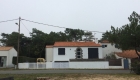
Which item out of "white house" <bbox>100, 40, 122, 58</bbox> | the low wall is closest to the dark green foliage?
the low wall

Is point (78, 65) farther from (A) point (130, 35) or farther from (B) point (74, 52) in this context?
(A) point (130, 35)

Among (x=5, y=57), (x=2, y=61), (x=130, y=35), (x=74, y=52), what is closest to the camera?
(x=130, y=35)

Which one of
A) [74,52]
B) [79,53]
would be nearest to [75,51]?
[74,52]

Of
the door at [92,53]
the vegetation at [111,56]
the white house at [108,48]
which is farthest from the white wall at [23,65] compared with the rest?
the white house at [108,48]

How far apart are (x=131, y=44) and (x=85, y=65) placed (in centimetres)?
932

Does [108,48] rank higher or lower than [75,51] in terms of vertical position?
higher

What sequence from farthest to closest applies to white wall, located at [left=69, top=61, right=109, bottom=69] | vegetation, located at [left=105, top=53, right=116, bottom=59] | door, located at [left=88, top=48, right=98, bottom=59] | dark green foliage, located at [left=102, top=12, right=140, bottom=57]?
vegetation, located at [left=105, top=53, right=116, bottom=59]
door, located at [left=88, top=48, right=98, bottom=59]
white wall, located at [left=69, top=61, right=109, bottom=69]
dark green foliage, located at [left=102, top=12, right=140, bottom=57]

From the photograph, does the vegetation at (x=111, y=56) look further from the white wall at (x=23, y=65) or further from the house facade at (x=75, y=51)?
the white wall at (x=23, y=65)

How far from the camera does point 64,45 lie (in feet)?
134

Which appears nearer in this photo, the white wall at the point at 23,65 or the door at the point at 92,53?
the white wall at the point at 23,65

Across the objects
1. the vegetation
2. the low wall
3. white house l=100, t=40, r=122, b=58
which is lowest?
the low wall

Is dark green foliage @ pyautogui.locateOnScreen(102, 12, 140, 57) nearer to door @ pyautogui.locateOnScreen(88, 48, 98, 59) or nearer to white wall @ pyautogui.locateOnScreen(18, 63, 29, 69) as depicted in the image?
door @ pyautogui.locateOnScreen(88, 48, 98, 59)

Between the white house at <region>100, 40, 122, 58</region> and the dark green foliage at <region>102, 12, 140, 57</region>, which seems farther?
the white house at <region>100, 40, 122, 58</region>

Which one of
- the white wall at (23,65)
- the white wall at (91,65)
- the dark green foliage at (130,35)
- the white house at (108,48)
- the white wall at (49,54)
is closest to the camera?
the dark green foliage at (130,35)
